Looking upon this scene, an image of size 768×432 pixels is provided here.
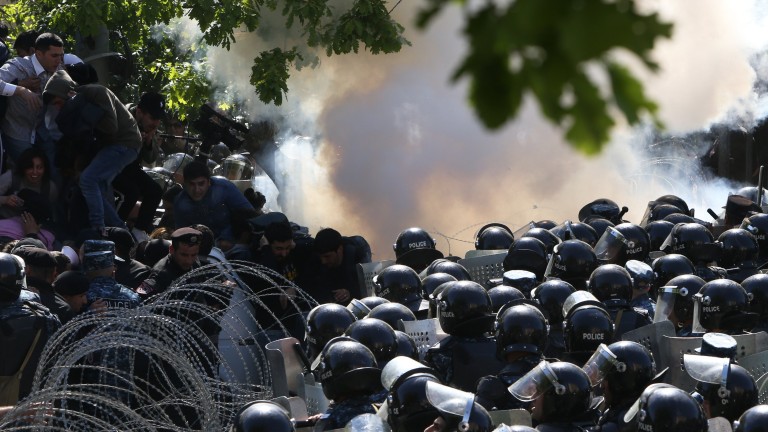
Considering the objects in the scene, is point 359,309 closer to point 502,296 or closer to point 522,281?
point 502,296

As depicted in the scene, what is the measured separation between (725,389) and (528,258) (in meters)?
3.53

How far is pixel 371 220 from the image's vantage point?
16016mm

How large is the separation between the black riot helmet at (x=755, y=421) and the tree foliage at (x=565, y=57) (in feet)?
11.8

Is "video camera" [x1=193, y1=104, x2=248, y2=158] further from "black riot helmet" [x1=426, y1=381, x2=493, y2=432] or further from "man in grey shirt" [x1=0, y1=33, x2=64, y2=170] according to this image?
"black riot helmet" [x1=426, y1=381, x2=493, y2=432]

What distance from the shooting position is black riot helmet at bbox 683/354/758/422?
5797mm

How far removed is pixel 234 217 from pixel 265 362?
2.69m

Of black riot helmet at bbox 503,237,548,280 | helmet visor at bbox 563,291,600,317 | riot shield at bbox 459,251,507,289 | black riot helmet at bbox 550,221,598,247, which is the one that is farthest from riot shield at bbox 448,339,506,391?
black riot helmet at bbox 550,221,598,247

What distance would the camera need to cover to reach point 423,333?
7730 mm

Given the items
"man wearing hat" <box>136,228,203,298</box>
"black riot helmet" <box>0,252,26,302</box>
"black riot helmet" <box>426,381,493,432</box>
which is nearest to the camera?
"black riot helmet" <box>426,381,493,432</box>

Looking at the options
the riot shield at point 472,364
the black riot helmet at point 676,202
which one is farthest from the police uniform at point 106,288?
the black riot helmet at point 676,202

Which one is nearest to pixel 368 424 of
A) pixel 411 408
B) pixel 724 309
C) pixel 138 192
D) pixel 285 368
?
pixel 411 408

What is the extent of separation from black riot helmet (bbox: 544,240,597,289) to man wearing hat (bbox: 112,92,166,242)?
10.9ft

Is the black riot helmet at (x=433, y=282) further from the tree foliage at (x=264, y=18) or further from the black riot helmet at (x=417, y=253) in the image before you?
the tree foliage at (x=264, y=18)

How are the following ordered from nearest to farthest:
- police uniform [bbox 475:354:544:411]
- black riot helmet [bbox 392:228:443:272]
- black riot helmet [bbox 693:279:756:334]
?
police uniform [bbox 475:354:544:411] < black riot helmet [bbox 693:279:756:334] < black riot helmet [bbox 392:228:443:272]
